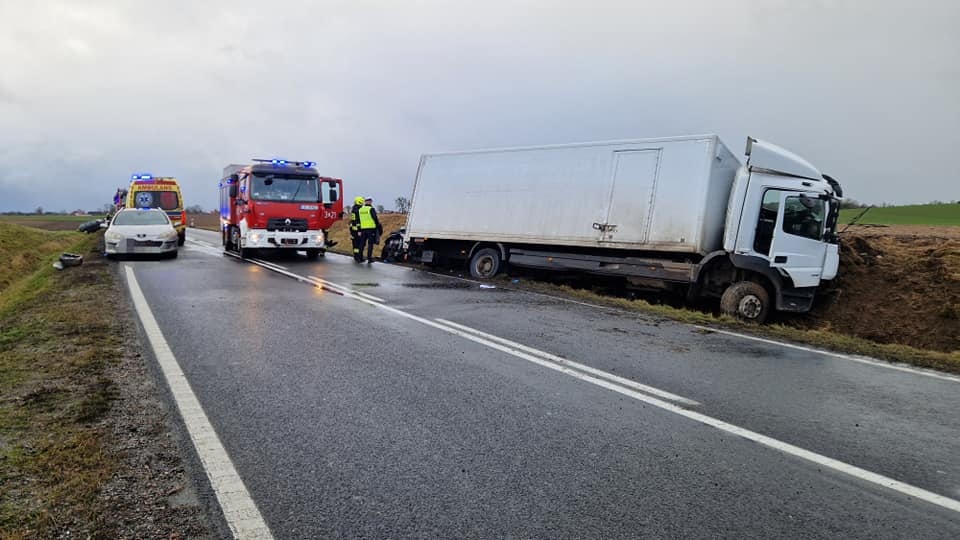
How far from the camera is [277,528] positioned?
2789 millimetres

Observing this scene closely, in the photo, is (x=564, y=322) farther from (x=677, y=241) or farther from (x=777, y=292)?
(x=777, y=292)

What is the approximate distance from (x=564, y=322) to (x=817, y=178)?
594 centimetres

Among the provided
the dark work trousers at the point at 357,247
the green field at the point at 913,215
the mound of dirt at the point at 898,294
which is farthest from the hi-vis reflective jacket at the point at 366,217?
the green field at the point at 913,215

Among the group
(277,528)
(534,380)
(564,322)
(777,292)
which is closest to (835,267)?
(777,292)

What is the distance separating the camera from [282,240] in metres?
17.5

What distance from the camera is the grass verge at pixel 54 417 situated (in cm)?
286

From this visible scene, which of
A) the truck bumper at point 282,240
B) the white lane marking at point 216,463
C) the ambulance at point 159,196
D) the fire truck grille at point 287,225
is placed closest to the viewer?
the white lane marking at point 216,463

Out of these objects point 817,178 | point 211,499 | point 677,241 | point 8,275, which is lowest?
point 8,275

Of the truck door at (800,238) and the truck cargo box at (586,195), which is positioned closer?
the truck door at (800,238)

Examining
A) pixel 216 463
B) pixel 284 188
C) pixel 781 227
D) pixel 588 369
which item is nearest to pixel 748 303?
pixel 781 227

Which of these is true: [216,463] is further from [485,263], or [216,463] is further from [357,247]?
[357,247]

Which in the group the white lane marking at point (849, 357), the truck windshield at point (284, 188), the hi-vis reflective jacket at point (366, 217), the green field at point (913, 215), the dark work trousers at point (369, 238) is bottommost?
the white lane marking at point (849, 357)

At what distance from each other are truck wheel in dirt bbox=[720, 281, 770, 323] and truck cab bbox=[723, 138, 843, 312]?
0.25 meters

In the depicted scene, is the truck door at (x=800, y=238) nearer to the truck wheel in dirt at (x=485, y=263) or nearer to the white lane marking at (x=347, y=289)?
the truck wheel in dirt at (x=485, y=263)
